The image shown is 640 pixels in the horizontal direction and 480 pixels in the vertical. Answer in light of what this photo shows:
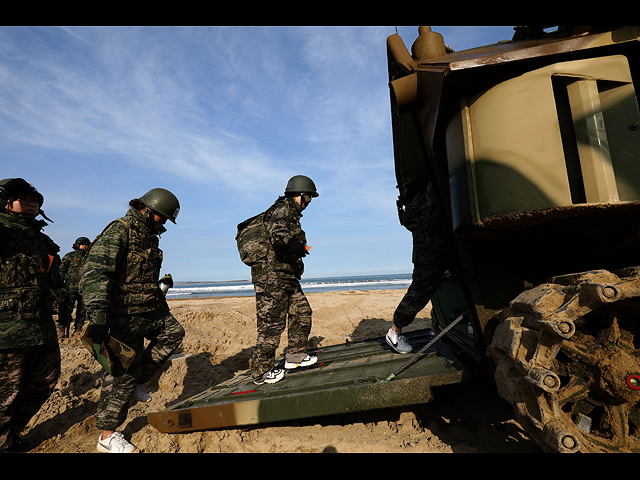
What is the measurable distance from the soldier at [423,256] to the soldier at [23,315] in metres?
3.16

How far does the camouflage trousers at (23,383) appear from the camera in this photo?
102 inches

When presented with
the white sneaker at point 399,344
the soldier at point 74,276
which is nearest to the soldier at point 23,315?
the white sneaker at point 399,344

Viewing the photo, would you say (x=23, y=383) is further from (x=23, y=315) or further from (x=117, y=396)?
(x=117, y=396)

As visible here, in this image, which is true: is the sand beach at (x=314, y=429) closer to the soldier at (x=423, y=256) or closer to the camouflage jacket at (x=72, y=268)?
the soldier at (x=423, y=256)

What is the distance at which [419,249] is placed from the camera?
329 cm

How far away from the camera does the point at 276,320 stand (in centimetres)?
350

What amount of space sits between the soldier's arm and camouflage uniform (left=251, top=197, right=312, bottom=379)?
129 centimetres

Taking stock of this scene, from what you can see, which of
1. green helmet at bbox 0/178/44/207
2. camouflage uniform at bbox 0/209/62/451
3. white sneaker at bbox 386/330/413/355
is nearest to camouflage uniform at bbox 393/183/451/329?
white sneaker at bbox 386/330/413/355

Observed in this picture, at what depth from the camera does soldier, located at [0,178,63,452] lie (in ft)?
8.60

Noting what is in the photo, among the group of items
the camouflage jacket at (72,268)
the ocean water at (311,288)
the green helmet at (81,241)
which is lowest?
the ocean water at (311,288)

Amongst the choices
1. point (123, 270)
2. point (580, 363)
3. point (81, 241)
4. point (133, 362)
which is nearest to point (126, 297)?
point (123, 270)

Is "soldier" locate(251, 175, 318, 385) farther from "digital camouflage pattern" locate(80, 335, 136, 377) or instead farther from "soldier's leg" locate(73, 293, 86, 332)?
"soldier's leg" locate(73, 293, 86, 332)

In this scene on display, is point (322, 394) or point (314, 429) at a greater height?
point (322, 394)

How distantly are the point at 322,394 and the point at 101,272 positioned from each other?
6.71 ft
